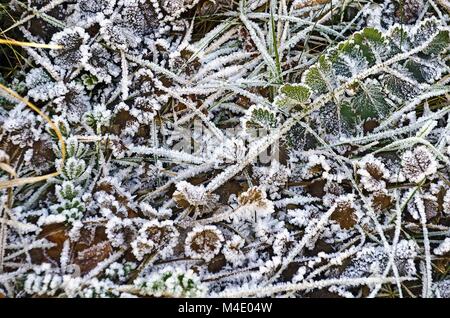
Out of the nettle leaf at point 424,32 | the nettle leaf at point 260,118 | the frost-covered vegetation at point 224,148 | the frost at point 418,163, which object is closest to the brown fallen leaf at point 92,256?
the frost-covered vegetation at point 224,148

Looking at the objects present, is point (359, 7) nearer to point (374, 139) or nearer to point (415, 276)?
point (374, 139)

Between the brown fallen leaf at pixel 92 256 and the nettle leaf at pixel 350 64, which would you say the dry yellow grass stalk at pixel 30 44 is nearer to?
the brown fallen leaf at pixel 92 256

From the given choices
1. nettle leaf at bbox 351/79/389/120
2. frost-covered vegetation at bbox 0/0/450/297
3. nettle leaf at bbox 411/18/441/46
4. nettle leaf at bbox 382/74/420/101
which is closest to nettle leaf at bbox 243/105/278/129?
frost-covered vegetation at bbox 0/0/450/297

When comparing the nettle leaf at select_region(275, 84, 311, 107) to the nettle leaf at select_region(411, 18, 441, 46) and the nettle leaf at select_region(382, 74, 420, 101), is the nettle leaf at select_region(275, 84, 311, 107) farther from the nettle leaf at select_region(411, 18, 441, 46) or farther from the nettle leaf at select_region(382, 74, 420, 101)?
the nettle leaf at select_region(411, 18, 441, 46)

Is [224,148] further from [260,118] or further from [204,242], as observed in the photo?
[204,242]

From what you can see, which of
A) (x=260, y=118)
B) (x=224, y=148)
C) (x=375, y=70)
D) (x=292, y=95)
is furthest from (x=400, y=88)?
(x=224, y=148)

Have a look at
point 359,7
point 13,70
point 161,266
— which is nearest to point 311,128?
point 359,7

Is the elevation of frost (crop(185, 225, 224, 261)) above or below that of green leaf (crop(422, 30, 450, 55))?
below

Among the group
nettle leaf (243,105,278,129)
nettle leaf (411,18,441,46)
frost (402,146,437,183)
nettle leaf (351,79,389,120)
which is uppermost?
nettle leaf (411,18,441,46)
